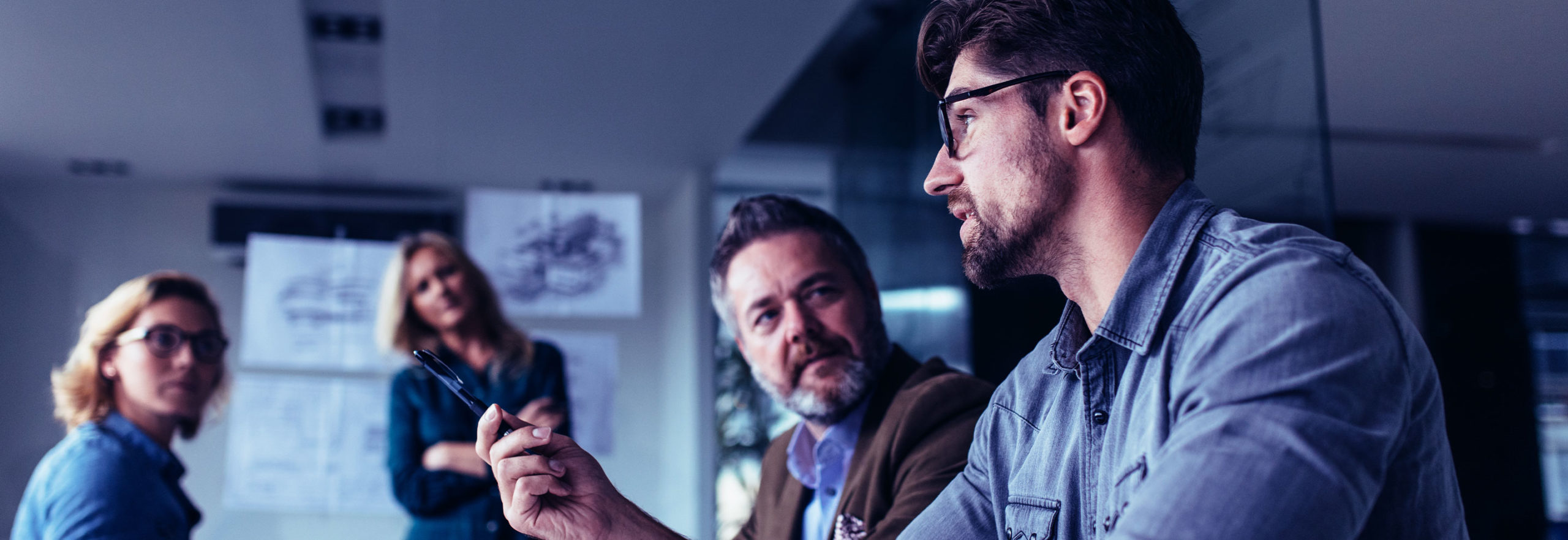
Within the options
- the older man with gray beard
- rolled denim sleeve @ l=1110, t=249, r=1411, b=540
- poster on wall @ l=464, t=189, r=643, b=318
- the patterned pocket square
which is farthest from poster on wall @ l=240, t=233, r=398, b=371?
rolled denim sleeve @ l=1110, t=249, r=1411, b=540

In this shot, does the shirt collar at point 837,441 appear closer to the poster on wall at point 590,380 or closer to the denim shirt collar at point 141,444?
the denim shirt collar at point 141,444

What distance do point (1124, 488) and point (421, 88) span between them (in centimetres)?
312

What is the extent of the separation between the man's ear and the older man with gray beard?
0.56 m

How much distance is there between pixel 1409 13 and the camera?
2346 mm

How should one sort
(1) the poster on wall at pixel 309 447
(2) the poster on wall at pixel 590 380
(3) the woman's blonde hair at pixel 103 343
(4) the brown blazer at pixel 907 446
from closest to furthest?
1. (4) the brown blazer at pixel 907 446
2. (3) the woman's blonde hair at pixel 103 343
3. (1) the poster on wall at pixel 309 447
4. (2) the poster on wall at pixel 590 380

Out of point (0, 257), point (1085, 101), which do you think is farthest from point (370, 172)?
point (1085, 101)

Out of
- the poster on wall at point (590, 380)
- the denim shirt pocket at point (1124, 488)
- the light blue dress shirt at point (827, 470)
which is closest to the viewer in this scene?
the denim shirt pocket at point (1124, 488)

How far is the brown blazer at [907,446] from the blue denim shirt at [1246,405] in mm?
359

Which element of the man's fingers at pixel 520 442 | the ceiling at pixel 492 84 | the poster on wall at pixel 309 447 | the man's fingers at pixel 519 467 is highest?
the ceiling at pixel 492 84

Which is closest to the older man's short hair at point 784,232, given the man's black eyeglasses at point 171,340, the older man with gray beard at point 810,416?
the older man with gray beard at point 810,416

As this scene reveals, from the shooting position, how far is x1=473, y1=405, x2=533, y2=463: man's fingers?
1.13m

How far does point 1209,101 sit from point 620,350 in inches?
92.8

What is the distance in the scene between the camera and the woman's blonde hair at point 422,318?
11.3 feet

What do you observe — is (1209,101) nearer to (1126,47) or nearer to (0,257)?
(1126,47)
